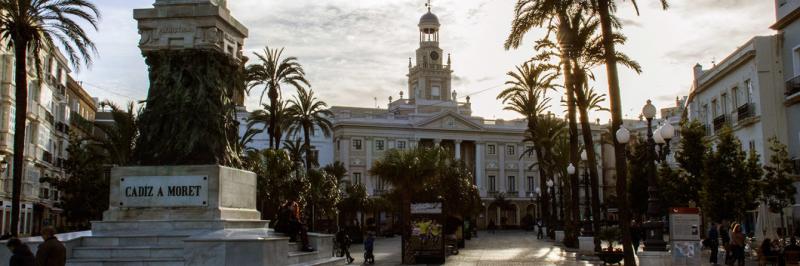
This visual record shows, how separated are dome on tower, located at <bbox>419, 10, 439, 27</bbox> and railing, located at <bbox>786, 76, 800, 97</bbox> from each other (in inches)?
2781

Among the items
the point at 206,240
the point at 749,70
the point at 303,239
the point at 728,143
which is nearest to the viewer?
the point at 206,240

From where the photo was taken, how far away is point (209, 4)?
16016 millimetres

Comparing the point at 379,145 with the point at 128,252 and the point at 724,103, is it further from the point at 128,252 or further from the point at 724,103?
the point at 128,252

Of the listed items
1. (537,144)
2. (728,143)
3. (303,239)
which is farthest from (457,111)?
(303,239)

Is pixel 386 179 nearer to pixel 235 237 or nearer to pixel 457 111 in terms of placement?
pixel 235 237

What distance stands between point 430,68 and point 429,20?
6008 mm

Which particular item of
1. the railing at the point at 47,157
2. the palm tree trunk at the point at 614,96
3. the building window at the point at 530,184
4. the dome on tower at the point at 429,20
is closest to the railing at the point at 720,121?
the palm tree trunk at the point at 614,96

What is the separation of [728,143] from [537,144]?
61.9ft

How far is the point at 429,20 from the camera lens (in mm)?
101750

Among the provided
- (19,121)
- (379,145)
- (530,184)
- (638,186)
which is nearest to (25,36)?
(19,121)

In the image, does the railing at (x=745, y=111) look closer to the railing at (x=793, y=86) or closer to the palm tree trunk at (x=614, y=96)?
the railing at (x=793, y=86)

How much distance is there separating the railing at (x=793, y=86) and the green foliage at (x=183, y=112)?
24689 mm

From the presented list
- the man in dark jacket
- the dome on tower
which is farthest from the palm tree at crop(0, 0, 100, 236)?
the dome on tower

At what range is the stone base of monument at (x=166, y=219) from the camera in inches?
550
